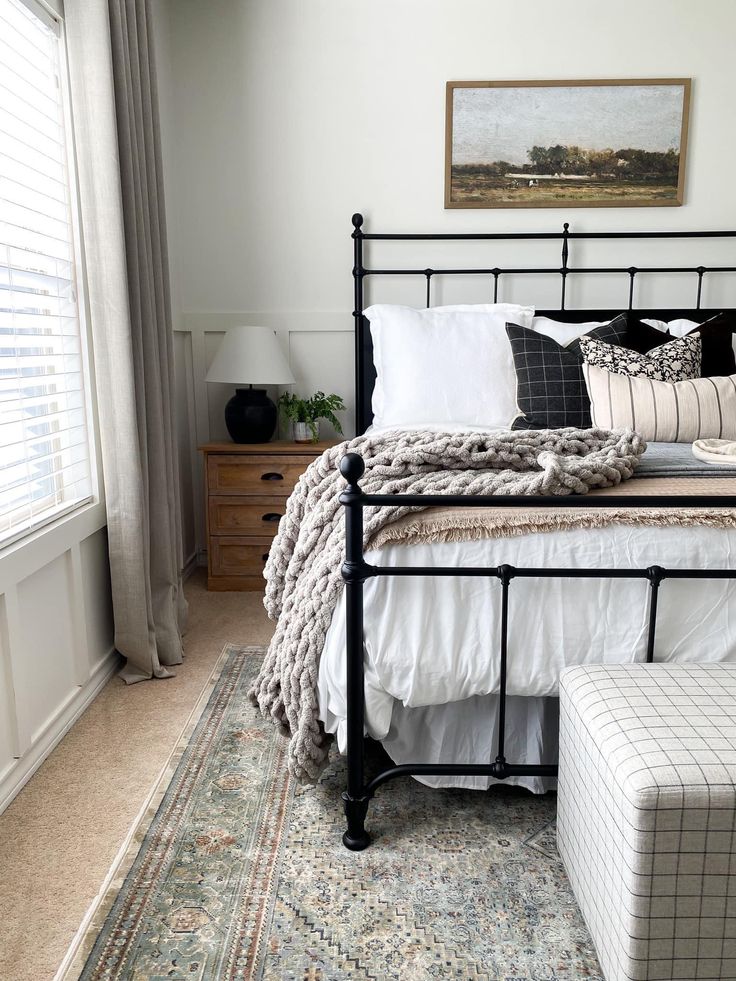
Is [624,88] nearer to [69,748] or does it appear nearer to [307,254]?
[307,254]

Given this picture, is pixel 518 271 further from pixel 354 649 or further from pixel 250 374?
pixel 354 649

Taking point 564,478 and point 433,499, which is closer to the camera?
point 433,499

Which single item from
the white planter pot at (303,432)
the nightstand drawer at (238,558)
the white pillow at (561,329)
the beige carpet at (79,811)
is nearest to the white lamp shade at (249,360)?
the white planter pot at (303,432)

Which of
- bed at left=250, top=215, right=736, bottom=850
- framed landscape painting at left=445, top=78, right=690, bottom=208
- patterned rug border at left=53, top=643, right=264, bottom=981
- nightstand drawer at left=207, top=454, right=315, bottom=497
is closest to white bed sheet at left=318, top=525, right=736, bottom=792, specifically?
bed at left=250, top=215, right=736, bottom=850

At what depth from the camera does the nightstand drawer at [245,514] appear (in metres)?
3.20

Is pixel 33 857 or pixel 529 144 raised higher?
pixel 529 144

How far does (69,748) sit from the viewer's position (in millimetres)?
2041

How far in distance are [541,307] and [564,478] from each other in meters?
1.99

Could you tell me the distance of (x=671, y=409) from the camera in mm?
2395

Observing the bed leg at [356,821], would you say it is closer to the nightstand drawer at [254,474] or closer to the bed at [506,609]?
the bed at [506,609]

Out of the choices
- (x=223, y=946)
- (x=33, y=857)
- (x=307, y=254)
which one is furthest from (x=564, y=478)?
(x=307, y=254)

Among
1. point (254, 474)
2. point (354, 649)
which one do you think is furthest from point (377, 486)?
point (254, 474)

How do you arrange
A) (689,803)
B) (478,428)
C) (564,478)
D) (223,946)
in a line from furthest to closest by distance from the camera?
(478,428) → (564,478) → (223,946) → (689,803)

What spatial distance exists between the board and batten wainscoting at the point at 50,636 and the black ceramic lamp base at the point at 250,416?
3.07ft
